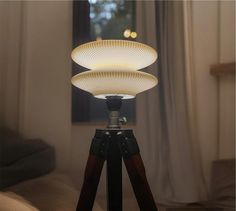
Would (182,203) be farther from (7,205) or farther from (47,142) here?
(7,205)

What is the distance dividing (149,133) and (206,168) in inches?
12.5

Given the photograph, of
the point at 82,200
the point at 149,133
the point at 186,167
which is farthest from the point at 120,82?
the point at 186,167

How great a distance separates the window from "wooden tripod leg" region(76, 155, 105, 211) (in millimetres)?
439

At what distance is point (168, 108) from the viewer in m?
1.17

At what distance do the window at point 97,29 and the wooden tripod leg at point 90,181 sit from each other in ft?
1.44

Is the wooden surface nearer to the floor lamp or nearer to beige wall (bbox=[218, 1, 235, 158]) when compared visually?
beige wall (bbox=[218, 1, 235, 158])

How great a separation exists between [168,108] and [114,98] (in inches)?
20.8

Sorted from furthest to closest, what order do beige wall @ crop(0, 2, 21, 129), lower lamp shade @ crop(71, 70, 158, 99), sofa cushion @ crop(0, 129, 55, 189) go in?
beige wall @ crop(0, 2, 21, 129) → sofa cushion @ crop(0, 129, 55, 189) → lower lamp shade @ crop(71, 70, 158, 99)

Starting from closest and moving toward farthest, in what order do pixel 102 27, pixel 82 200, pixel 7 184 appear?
pixel 82 200
pixel 7 184
pixel 102 27

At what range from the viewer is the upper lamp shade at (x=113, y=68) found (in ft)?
2.03

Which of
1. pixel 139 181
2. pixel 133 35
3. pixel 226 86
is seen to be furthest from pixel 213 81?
pixel 139 181

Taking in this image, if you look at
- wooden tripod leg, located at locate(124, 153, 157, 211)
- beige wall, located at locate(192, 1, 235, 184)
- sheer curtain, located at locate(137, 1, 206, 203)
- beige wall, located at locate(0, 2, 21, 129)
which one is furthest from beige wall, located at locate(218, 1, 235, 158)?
beige wall, located at locate(0, 2, 21, 129)

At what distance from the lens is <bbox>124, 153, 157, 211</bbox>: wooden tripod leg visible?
681 millimetres

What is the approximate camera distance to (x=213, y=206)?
1.13m
